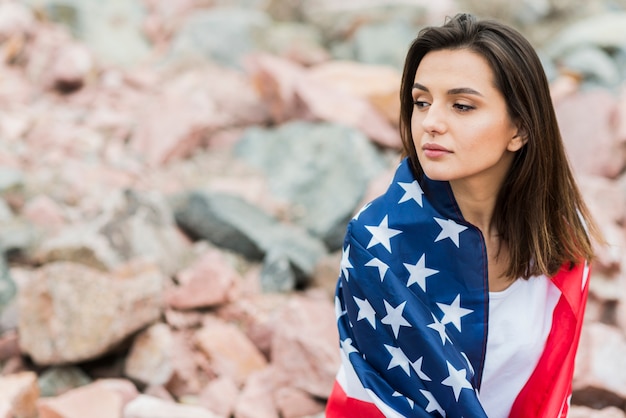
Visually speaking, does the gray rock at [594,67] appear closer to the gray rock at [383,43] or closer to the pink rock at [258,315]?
the gray rock at [383,43]

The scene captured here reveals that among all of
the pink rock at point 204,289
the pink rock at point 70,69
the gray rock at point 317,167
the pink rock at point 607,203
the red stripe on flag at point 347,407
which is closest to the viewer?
the red stripe on flag at point 347,407

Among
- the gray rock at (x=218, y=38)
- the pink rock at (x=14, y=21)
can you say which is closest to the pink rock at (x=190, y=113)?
the gray rock at (x=218, y=38)

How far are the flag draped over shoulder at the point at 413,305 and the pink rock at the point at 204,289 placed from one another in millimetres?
1819

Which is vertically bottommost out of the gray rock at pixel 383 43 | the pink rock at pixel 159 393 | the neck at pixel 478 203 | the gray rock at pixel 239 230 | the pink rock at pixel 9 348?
the pink rock at pixel 9 348

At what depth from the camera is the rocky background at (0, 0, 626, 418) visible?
10.0 feet

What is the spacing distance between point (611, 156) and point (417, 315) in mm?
3646

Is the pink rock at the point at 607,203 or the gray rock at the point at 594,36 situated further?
the gray rock at the point at 594,36

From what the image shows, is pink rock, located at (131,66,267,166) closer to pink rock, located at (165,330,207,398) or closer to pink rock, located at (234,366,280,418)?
pink rock, located at (165,330,207,398)

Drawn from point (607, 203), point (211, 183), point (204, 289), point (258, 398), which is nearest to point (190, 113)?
point (211, 183)

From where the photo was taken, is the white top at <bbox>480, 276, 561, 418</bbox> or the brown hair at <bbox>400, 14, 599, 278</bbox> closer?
the brown hair at <bbox>400, 14, 599, 278</bbox>

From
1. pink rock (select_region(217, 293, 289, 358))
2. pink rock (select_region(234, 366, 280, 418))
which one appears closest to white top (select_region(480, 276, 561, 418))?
pink rock (select_region(234, 366, 280, 418))

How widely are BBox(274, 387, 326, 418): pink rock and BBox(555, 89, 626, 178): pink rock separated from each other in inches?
110

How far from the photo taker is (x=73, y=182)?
15.8ft

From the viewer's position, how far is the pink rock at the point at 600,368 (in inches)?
115
